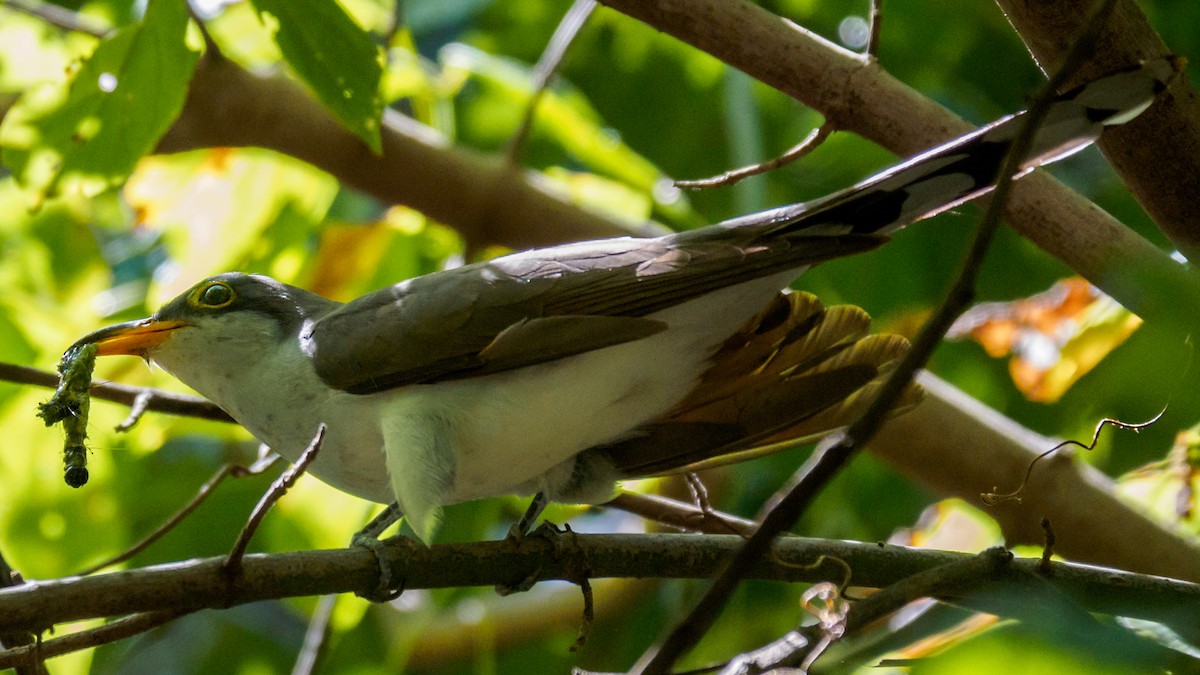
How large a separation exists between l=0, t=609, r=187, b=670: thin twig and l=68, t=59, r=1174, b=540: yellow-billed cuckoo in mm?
664

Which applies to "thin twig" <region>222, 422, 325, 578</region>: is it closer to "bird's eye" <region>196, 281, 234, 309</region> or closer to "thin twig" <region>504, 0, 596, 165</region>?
"bird's eye" <region>196, 281, 234, 309</region>

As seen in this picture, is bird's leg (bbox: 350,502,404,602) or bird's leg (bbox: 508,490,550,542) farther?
bird's leg (bbox: 508,490,550,542)

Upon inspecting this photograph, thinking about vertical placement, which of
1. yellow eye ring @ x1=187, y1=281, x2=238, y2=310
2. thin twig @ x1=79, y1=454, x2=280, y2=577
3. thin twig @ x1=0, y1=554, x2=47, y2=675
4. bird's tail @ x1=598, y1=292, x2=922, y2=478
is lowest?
thin twig @ x1=0, y1=554, x2=47, y2=675

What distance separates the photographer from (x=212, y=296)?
10.9 feet

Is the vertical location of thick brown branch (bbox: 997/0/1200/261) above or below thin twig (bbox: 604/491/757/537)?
above

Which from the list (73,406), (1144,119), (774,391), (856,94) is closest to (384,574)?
(73,406)

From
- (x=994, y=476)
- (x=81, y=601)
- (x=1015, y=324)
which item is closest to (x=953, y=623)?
(x=81, y=601)

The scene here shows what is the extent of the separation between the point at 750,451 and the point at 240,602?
65.2 inches

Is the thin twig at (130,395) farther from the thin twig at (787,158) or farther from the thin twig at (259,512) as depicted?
the thin twig at (787,158)

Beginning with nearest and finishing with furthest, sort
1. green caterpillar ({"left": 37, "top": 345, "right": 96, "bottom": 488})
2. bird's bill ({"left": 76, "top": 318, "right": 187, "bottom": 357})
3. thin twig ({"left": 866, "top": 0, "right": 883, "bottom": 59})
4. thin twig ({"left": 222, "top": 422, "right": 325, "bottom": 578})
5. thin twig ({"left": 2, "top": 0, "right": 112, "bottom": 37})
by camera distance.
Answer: thin twig ({"left": 222, "top": 422, "right": 325, "bottom": 578}) → green caterpillar ({"left": 37, "top": 345, "right": 96, "bottom": 488}) → thin twig ({"left": 866, "top": 0, "right": 883, "bottom": 59}) → bird's bill ({"left": 76, "top": 318, "right": 187, "bottom": 357}) → thin twig ({"left": 2, "top": 0, "right": 112, "bottom": 37})

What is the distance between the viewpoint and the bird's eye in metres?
3.32

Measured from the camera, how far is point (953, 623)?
1846 mm

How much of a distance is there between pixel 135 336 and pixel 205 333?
0.19 m

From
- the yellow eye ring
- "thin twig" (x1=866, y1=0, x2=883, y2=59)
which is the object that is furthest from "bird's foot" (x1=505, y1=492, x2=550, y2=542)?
"thin twig" (x1=866, y1=0, x2=883, y2=59)
